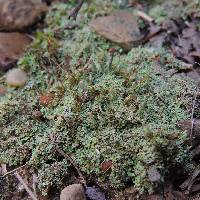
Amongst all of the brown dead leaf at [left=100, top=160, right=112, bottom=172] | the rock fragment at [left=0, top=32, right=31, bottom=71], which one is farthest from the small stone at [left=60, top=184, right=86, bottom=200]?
the rock fragment at [left=0, top=32, right=31, bottom=71]

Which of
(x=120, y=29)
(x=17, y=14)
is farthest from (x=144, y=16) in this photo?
(x=17, y=14)

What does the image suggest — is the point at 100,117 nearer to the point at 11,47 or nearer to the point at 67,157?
the point at 67,157

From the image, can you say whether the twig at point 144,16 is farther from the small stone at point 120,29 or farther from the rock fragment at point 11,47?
the rock fragment at point 11,47

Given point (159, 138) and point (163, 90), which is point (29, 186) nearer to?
point (159, 138)

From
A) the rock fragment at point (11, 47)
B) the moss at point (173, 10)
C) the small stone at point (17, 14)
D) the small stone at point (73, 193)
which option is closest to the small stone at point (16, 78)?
the rock fragment at point (11, 47)

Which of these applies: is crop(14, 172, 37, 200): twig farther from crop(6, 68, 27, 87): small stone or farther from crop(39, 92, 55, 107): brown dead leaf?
crop(6, 68, 27, 87): small stone

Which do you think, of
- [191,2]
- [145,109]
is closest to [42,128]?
[145,109]
